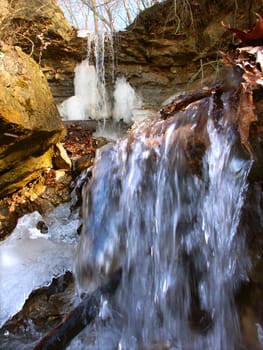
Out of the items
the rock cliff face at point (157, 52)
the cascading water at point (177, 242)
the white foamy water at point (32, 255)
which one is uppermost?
the rock cliff face at point (157, 52)

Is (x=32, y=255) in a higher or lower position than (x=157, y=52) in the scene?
lower

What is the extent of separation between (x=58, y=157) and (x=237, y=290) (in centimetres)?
286

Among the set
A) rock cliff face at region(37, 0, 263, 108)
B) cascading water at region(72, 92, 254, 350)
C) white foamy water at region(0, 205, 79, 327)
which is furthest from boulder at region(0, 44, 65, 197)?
rock cliff face at region(37, 0, 263, 108)

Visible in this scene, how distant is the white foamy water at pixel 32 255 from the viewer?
252 cm

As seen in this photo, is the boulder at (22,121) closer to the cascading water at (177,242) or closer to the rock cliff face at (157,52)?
the cascading water at (177,242)

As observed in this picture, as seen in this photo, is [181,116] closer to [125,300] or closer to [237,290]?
[237,290]

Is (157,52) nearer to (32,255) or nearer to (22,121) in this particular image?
(22,121)

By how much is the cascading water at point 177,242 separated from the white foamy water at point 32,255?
21.4 inches

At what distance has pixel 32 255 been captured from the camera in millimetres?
3027

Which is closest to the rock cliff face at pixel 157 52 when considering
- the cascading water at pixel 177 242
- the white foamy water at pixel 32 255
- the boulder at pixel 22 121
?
the boulder at pixel 22 121

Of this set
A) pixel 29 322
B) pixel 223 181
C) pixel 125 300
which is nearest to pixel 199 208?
pixel 223 181

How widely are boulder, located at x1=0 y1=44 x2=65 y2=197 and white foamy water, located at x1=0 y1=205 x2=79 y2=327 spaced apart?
54 centimetres

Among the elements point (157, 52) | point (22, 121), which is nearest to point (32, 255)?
point (22, 121)

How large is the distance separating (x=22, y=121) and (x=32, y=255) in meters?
1.23
